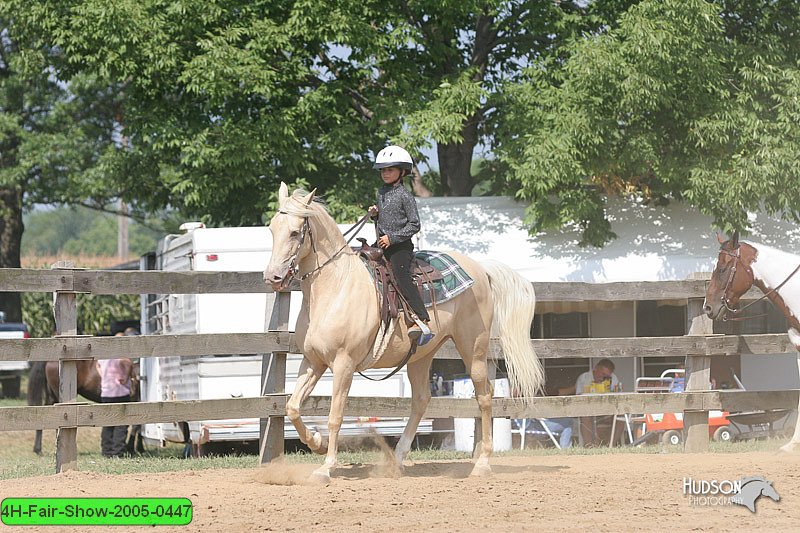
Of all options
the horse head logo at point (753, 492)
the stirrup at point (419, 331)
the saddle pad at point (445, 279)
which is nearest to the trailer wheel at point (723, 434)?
the saddle pad at point (445, 279)

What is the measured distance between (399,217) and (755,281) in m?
4.48

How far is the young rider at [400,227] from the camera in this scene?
27.4ft

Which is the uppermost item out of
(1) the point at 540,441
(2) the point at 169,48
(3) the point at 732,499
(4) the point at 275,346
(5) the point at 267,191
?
(2) the point at 169,48

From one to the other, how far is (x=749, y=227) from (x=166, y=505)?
12.8m

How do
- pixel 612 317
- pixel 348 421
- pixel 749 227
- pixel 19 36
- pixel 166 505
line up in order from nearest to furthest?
pixel 166 505 → pixel 348 421 → pixel 749 227 → pixel 612 317 → pixel 19 36

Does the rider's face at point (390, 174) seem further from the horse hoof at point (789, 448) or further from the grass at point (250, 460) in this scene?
the horse hoof at point (789, 448)

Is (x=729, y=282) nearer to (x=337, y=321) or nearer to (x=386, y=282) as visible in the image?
(x=386, y=282)

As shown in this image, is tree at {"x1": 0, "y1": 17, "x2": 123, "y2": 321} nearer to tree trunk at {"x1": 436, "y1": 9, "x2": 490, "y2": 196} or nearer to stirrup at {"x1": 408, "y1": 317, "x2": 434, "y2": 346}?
tree trunk at {"x1": 436, "y1": 9, "x2": 490, "y2": 196}

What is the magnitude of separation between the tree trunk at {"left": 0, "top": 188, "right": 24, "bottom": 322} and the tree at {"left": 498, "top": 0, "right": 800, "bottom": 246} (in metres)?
15.1

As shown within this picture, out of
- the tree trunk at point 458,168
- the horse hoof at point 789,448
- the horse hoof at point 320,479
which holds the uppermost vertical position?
the tree trunk at point 458,168

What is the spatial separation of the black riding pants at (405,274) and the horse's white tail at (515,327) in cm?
118

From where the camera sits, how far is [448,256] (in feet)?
29.8

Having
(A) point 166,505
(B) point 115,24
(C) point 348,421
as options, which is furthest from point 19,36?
(A) point 166,505

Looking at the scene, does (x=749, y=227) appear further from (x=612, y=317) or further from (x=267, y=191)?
(x=267, y=191)
